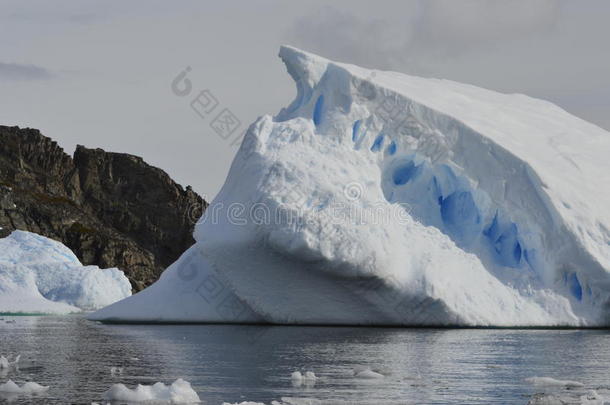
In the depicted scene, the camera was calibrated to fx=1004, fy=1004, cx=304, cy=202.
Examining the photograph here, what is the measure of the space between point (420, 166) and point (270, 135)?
3.69 m

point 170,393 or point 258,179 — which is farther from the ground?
point 258,179

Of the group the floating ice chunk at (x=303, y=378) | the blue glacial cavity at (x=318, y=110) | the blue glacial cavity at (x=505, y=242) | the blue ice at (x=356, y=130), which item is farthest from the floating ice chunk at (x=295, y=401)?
the blue glacial cavity at (x=318, y=110)

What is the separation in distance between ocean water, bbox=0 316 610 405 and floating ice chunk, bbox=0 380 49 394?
216 mm

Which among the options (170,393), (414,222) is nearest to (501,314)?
(414,222)

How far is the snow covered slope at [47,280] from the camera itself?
43.4 meters

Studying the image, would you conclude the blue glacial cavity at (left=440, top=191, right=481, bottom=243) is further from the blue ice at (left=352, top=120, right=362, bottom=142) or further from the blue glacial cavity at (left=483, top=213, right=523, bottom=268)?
the blue ice at (left=352, top=120, right=362, bottom=142)

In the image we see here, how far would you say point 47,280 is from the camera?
45844mm

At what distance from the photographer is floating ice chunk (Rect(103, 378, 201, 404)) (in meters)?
10.3

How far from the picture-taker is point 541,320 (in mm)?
22562

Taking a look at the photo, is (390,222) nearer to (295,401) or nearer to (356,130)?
(356,130)

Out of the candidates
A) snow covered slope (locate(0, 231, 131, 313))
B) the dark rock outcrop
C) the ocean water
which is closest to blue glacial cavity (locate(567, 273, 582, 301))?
the ocean water

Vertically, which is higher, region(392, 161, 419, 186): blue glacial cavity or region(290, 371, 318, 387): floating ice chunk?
region(392, 161, 419, 186): blue glacial cavity

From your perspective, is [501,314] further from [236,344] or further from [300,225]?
[236,344]

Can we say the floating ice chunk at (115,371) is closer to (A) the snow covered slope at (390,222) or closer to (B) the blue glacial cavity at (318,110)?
(A) the snow covered slope at (390,222)
